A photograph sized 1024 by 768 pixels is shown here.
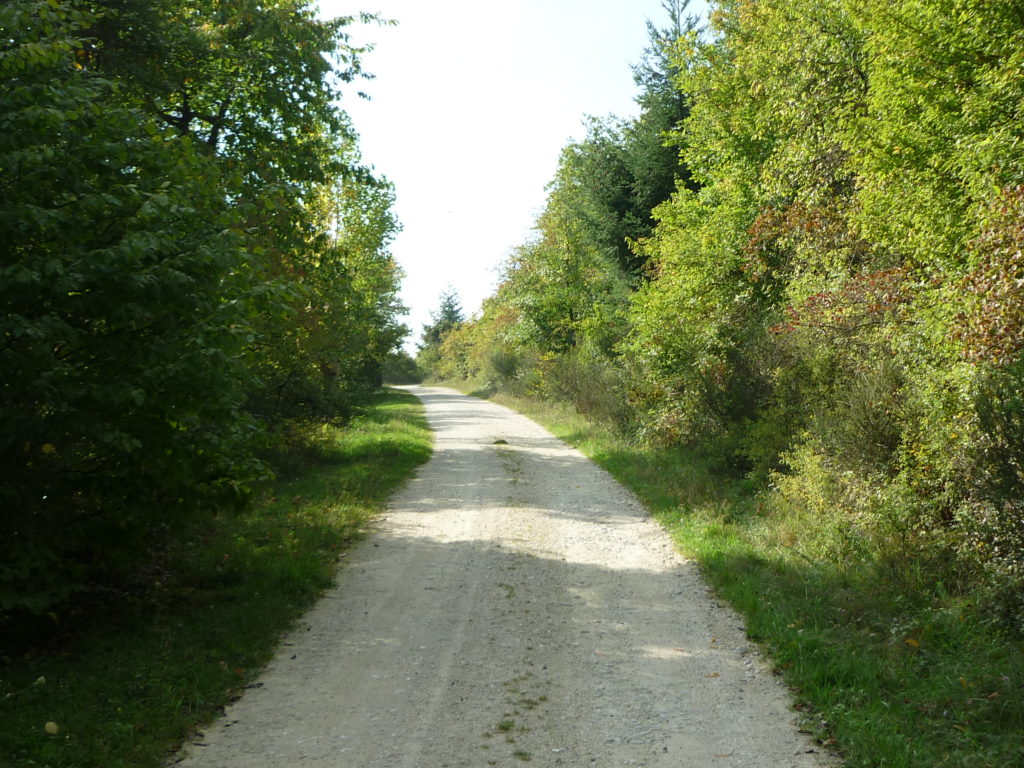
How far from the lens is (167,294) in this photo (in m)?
6.04

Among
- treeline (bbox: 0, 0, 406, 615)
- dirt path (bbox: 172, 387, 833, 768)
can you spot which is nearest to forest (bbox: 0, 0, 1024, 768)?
treeline (bbox: 0, 0, 406, 615)

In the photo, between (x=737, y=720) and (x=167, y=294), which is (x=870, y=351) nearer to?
(x=737, y=720)

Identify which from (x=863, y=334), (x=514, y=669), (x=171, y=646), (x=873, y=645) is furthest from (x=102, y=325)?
(x=863, y=334)

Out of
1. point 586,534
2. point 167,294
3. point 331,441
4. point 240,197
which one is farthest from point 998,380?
point 331,441

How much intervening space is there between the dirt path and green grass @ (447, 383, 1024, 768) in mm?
330

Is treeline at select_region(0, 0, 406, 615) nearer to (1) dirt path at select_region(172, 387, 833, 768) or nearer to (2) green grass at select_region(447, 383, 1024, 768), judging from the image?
(1) dirt path at select_region(172, 387, 833, 768)

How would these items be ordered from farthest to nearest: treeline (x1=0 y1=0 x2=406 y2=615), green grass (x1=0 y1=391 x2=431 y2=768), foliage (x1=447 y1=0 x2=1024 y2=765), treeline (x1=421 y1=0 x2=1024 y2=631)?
treeline (x1=421 y1=0 x2=1024 y2=631)
foliage (x1=447 y1=0 x2=1024 y2=765)
treeline (x1=0 y1=0 x2=406 y2=615)
green grass (x1=0 y1=391 x2=431 y2=768)

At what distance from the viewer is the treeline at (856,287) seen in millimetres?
7113

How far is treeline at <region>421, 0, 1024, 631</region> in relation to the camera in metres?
7.11

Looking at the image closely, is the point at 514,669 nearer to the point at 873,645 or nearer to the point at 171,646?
the point at 171,646

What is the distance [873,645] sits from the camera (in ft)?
21.4

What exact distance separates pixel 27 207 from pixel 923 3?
30.1 feet

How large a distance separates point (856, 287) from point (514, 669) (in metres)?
7.69

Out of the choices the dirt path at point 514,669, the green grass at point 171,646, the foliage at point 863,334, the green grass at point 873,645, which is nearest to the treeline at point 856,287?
the foliage at point 863,334
